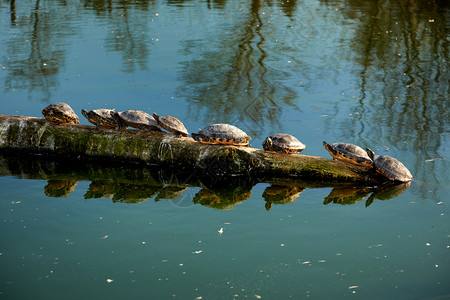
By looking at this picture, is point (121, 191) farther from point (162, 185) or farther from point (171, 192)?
point (171, 192)

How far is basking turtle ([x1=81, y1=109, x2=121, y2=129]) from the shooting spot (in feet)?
27.3

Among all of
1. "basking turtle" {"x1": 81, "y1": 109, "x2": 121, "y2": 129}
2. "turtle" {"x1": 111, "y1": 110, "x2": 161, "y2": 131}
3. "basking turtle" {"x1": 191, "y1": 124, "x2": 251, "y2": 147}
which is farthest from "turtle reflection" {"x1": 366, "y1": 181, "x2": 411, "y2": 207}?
"basking turtle" {"x1": 81, "y1": 109, "x2": 121, "y2": 129}

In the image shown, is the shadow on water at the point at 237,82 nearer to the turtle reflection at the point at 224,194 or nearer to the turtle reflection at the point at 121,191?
the turtle reflection at the point at 224,194

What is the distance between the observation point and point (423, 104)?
35.9 feet

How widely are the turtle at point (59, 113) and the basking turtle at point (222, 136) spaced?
2030mm

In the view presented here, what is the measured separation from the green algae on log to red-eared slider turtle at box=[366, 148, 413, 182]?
0.83ft

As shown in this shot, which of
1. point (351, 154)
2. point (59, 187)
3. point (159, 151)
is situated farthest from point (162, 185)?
point (351, 154)

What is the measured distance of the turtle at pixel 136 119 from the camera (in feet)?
26.8

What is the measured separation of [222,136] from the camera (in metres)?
7.86

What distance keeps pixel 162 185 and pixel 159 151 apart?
0.68 metres

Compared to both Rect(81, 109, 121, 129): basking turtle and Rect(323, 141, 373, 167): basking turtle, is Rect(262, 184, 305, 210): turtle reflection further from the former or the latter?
Rect(81, 109, 121, 129): basking turtle

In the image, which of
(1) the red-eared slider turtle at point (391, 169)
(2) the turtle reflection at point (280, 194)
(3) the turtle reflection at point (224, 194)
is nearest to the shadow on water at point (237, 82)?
(3) the turtle reflection at point (224, 194)

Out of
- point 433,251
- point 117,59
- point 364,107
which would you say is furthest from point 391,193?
point 117,59

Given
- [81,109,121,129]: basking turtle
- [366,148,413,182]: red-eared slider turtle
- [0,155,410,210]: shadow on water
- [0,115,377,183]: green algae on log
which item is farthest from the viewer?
[81,109,121,129]: basking turtle
